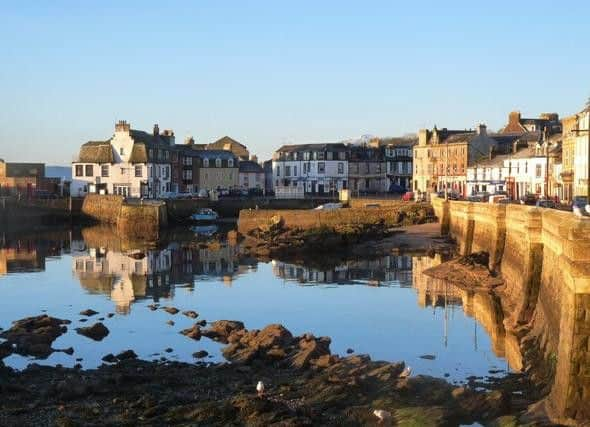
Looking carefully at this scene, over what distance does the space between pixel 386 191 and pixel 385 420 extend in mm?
110094

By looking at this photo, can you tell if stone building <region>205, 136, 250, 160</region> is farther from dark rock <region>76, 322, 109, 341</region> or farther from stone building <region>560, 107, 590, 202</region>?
dark rock <region>76, 322, 109, 341</region>

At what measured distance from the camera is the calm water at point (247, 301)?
3114 centimetres

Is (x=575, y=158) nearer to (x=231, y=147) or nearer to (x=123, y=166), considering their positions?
(x=123, y=166)

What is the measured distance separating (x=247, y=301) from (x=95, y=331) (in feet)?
36.3

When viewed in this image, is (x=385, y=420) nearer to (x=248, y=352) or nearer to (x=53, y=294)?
(x=248, y=352)

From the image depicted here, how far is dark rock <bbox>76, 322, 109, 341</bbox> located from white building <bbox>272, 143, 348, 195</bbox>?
92.9 meters

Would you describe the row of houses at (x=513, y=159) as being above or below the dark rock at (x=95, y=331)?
above

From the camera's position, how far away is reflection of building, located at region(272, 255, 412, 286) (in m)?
50.7

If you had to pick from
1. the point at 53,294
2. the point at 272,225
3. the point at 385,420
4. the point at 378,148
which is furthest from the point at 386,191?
the point at 385,420

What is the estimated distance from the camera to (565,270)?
75.9 ft

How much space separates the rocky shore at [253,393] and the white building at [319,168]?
9784 cm

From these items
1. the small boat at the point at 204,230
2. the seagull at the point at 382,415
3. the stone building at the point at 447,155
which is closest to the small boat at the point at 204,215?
the small boat at the point at 204,230

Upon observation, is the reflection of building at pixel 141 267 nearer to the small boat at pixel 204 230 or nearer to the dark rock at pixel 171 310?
the dark rock at pixel 171 310

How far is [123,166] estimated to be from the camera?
108 metres
